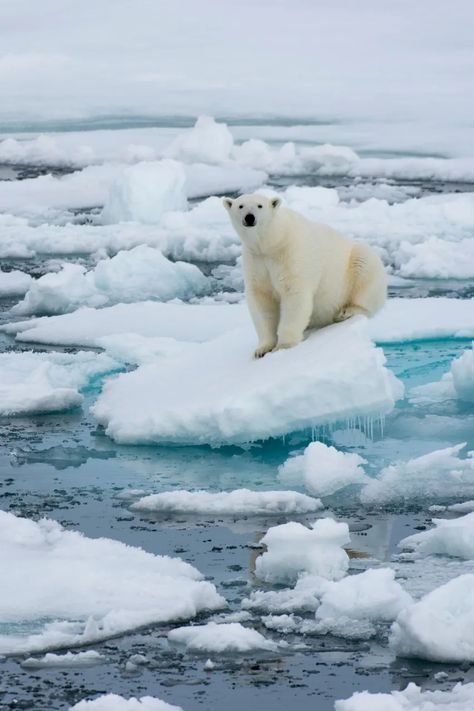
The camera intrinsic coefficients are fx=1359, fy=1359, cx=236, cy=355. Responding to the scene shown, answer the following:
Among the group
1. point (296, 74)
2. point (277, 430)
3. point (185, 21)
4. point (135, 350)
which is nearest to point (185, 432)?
point (277, 430)

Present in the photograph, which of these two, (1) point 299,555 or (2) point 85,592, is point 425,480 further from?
(2) point 85,592

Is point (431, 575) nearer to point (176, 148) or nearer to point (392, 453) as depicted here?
point (392, 453)

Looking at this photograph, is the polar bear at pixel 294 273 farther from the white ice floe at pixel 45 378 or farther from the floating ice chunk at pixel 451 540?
the floating ice chunk at pixel 451 540

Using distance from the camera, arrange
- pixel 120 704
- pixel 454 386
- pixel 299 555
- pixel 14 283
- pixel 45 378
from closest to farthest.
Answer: pixel 120 704 < pixel 299 555 < pixel 454 386 < pixel 45 378 < pixel 14 283

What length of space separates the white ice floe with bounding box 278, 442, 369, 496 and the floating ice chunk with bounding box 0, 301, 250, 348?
7.72 feet

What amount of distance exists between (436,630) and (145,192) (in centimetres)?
774

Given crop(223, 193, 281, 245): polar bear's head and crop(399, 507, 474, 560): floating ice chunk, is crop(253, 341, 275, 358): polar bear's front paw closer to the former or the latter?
crop(223, 193, 281, 245): polar bear's head

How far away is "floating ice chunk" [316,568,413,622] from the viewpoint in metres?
3.59

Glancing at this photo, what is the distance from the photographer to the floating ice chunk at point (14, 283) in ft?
28.9

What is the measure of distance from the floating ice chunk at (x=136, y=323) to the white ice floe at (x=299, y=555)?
10.4ft

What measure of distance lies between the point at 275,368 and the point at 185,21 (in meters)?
21.2

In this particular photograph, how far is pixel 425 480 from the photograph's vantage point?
15.7ft

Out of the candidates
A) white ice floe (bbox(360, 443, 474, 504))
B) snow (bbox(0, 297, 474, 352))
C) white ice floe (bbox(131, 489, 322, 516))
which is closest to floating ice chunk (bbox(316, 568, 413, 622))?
white ice floe (bbox(131, 489, 322, 516))

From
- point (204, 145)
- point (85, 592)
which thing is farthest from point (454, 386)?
point (204, 145)
